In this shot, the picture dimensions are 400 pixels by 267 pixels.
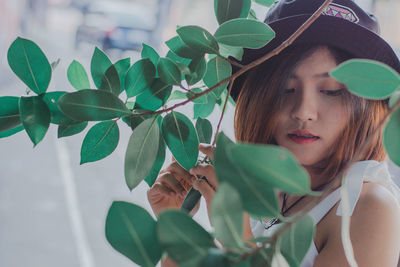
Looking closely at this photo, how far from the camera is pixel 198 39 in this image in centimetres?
43

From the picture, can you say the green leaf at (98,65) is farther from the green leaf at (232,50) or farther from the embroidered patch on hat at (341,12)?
the embroidered patch on hat at (341,12)

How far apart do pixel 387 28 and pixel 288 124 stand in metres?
1.41

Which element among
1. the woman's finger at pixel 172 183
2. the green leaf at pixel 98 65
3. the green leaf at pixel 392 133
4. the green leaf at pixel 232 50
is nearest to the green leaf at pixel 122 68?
the green leaf at pixel 98 65

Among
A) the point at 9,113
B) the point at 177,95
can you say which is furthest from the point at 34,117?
the point at 177,95

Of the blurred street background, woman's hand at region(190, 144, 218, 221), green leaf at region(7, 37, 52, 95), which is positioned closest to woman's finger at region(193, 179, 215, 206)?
woman's hand at region(190, 144, 218, 221)

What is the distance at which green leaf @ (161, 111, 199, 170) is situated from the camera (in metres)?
0.47

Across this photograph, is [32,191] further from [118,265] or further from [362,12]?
[362,12]

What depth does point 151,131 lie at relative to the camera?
414 millimetres

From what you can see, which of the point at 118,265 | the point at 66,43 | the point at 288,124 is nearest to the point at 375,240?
the point at 288,124

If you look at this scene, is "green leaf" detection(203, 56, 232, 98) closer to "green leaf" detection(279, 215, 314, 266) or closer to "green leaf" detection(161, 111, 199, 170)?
"green leaf" detection(161, 111, 199, 170)

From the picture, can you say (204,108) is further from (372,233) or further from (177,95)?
(372,233)

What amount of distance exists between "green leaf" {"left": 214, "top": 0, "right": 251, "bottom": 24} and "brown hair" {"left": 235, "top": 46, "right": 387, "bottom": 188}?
0.70 ft

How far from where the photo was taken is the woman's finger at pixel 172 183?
0.66 meters

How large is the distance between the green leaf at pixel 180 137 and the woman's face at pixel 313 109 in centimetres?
21
